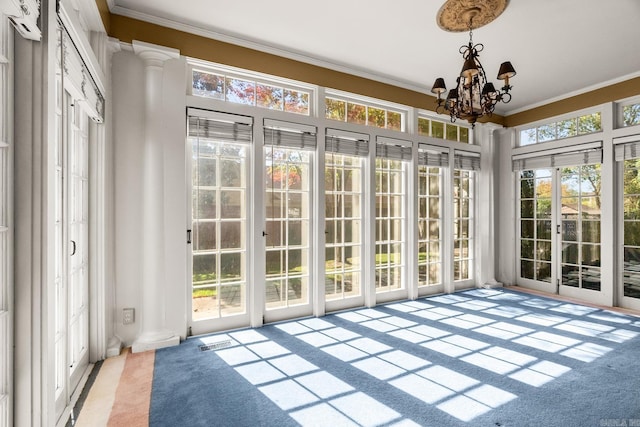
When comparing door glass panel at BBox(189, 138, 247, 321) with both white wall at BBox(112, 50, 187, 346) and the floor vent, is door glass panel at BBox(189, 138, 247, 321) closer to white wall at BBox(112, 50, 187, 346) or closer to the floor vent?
white wall at BBox(112, 50, 187, 346)

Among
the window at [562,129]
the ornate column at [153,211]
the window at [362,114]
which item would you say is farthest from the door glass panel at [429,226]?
the ornate column at [153,211]

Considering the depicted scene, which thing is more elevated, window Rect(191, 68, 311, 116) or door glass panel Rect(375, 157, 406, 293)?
window Rect(191, 68, 311, 116)

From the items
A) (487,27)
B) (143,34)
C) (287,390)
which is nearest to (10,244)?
(287,390)

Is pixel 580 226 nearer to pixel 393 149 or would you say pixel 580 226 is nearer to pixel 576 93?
pixel 576 93

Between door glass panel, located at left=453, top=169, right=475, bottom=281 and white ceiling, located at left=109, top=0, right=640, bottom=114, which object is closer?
white ceiling, located at left=109, top=0, right=640, bottom=114

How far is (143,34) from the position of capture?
2.98 metres

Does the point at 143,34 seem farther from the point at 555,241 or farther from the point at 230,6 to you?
the point at 555,241

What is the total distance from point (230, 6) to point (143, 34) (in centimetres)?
88

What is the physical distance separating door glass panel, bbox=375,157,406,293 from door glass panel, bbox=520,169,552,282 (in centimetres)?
243

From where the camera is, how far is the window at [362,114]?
4090mm

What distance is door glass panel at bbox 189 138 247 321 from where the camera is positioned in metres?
3.29

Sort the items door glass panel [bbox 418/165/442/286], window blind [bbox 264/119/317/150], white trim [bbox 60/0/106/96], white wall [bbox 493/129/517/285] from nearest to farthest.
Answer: white trim [bbox 60/0/106/96]
window blind [bbox 264/119/317/150]
door glass panel [bbox 418/165/442/286]
white wall [bbox 493/129/517/285]

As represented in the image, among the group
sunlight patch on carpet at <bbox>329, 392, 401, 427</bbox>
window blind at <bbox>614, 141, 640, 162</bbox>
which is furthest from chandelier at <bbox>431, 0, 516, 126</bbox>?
window blind at <bbox>614, 141, 640, 162</bbox>

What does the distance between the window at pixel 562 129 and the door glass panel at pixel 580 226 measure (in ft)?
1.77
